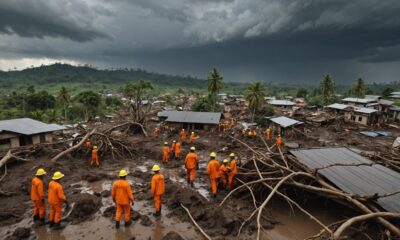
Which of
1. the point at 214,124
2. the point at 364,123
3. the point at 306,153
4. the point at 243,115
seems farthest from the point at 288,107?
the point at 306,153

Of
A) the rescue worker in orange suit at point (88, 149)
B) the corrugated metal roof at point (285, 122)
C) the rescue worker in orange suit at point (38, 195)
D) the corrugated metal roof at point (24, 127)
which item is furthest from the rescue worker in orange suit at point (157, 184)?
the corrugated metal roof at point (285, 122)

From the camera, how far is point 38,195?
606cm

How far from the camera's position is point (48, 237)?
582 centimetres

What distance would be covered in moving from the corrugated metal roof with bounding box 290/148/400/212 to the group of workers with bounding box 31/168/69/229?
7.56 m

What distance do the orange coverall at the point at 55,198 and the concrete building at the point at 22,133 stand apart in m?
12.0

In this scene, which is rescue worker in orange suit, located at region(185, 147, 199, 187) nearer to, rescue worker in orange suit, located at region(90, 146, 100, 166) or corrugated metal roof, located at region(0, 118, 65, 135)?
rescue worker in orange suit, located at region(90, 146, 100, 166)

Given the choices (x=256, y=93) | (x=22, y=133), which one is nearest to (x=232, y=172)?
(x=22, y=133)

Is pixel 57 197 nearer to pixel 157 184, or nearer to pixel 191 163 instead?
pixel 157 184

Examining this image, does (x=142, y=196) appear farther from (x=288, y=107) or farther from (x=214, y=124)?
(x=288, y=107)

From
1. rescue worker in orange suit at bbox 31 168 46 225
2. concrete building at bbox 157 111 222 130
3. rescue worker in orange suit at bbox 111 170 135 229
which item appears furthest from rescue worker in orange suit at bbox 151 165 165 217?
concrete building at bbox 157 111 222 130

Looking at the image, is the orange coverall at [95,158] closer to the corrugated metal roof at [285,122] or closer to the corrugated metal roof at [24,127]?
the corrugated metal roof at [24,127]

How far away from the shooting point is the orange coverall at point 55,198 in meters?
5.81

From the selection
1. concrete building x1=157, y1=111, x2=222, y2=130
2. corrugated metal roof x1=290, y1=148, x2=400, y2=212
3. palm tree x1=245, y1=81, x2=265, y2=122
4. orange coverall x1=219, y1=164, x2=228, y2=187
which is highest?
palm tree x1=245, y1=81, x2=265, y2=122

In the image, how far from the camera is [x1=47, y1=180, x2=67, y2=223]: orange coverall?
19.1 ft
